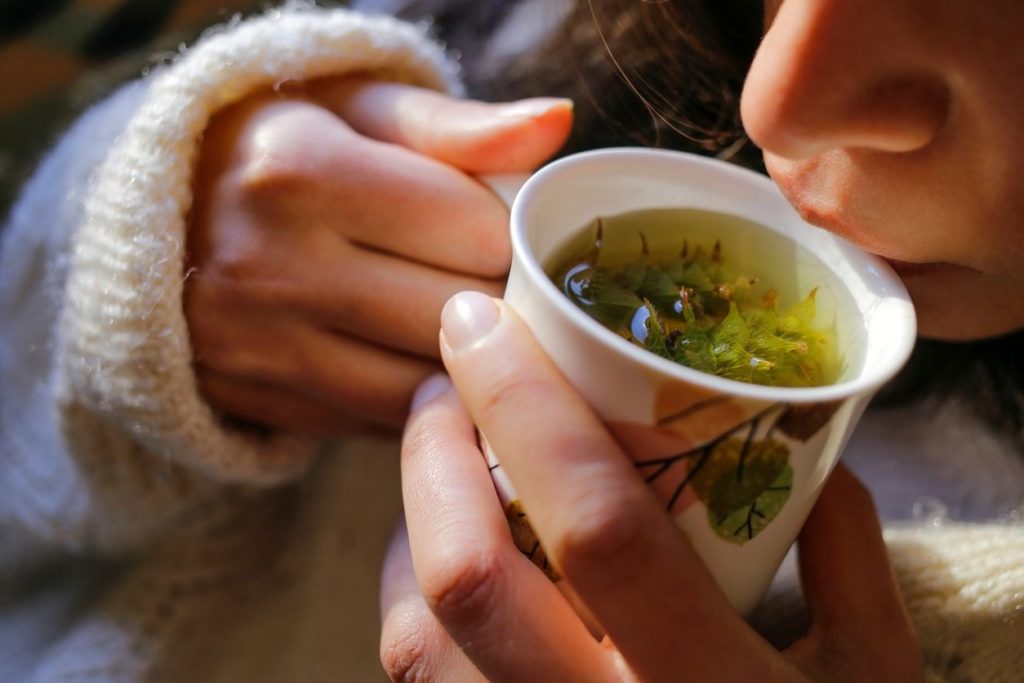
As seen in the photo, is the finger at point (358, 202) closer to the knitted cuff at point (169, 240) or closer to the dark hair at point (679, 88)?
the knitted cuff at point (169, 240)

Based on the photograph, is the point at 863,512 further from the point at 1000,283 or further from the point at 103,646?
the point at 103,646

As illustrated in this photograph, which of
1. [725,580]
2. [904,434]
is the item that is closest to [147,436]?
[725,580]

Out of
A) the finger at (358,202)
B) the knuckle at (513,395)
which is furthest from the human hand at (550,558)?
the finger at (358,202)

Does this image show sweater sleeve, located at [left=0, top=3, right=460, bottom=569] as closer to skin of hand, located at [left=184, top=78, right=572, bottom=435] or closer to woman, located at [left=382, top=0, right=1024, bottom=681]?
skin of hand, located at [left=184, top=78, right=572, bottom=435]

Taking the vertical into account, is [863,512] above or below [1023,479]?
above

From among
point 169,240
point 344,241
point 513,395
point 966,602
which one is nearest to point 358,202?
point 344,241
